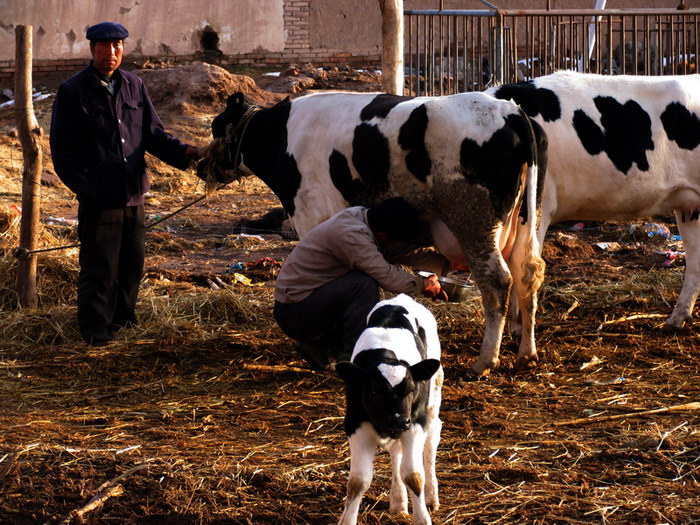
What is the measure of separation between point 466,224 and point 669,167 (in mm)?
1738

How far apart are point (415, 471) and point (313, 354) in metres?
2.48

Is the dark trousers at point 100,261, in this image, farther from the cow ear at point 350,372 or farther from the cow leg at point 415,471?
the cow leg at point 415,471

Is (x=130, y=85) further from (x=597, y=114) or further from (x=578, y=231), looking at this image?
(x=578, y=231)

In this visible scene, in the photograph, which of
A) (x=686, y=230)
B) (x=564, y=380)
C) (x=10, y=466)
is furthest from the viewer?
(x=686, y=230)

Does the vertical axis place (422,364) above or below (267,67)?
below

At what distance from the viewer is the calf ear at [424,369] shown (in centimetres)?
407

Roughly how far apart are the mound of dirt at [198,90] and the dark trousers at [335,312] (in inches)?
415

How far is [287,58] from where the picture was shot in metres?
20.5

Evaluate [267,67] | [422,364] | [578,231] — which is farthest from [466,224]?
[267,67]

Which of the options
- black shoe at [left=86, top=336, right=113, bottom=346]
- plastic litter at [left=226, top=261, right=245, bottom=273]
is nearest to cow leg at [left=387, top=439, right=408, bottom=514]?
black shoe at [left=86, top=336, right=113, bottom=346]

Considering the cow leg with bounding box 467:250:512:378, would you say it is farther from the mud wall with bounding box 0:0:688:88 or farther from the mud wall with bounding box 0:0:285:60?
the mud wall with bounding box 0:0:285:60

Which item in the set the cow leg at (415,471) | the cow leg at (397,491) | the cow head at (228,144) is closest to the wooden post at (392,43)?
the cow head at (228,144)

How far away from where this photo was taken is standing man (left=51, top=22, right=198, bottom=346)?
7.15 metres

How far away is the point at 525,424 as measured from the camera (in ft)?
18.0
